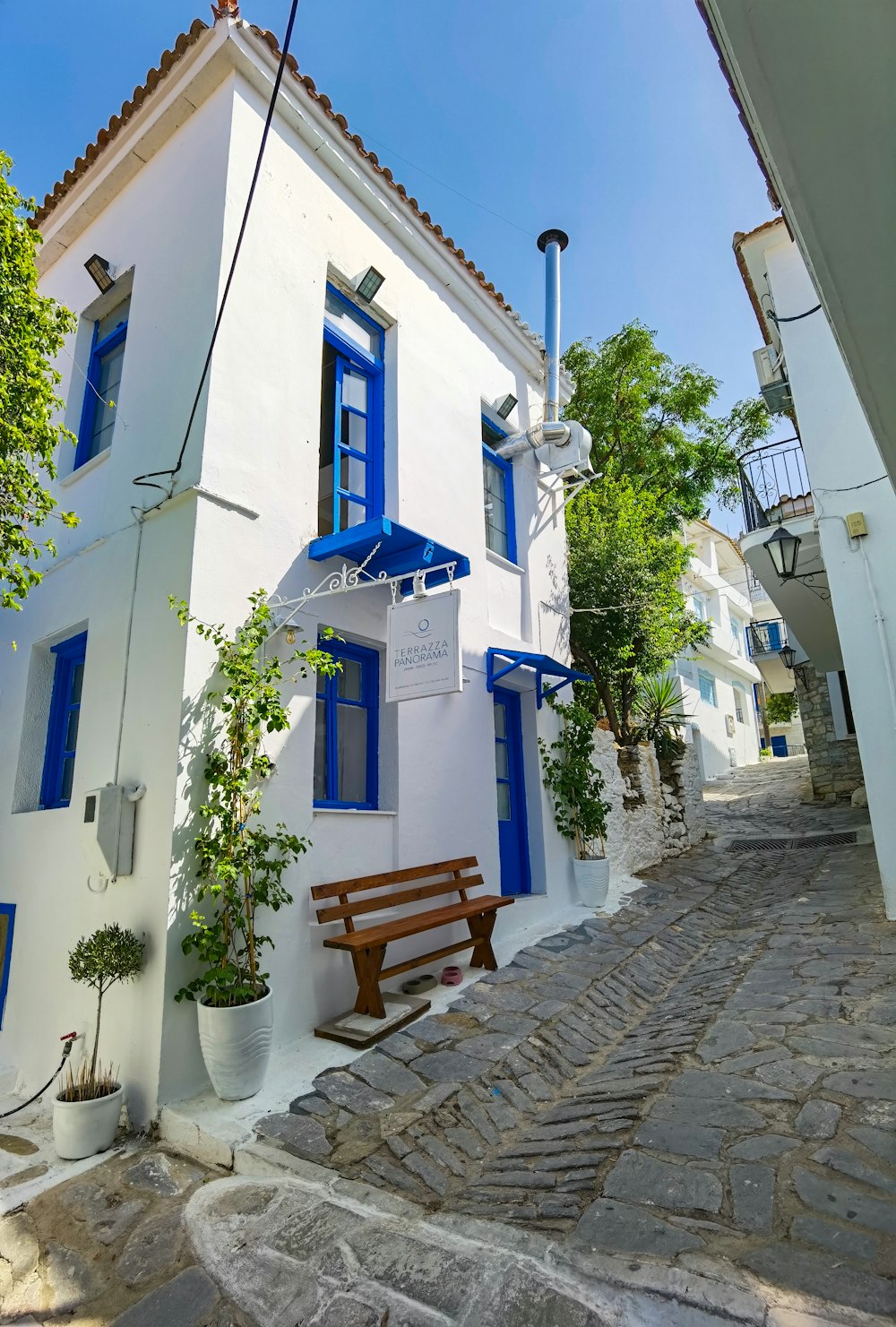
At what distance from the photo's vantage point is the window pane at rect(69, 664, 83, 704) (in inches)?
234

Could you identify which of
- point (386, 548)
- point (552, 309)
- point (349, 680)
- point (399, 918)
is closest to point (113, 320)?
point (386, 548)

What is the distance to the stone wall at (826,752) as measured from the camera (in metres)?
14.6

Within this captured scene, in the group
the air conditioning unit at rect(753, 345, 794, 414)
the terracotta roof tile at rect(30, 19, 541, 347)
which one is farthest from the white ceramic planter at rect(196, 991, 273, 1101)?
the air conditioning unit at rect(753, 345, 794, 414)

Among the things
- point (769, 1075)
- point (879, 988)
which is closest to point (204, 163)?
point (769, 1075)

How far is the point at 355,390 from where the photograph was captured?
6.68 m

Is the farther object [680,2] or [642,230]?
[642,230]

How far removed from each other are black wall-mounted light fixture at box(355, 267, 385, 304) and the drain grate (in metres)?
9.69

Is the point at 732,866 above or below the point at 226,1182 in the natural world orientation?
above

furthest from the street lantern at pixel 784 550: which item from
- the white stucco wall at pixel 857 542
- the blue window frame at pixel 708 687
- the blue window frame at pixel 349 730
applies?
the blue window frame at pixel 708 687

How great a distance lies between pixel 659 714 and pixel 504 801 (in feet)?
16.5

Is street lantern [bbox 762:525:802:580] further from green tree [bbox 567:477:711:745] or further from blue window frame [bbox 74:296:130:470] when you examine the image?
blue window frame [bbox 74:296:130:470]

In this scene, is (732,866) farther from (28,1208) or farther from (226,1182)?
(28,1208)

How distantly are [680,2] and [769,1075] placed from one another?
4828 millimetres

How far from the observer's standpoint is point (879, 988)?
4617 millimetres
